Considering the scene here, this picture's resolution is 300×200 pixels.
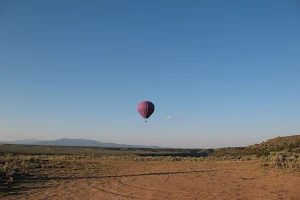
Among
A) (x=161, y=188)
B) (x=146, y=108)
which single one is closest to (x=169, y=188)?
(x=161, y=188)

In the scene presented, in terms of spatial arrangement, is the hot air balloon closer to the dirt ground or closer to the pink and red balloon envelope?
the pink and red balloon envelope

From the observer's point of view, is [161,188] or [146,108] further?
[146,108]

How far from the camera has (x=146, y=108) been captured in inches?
1257

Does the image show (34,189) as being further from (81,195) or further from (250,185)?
(250,185)

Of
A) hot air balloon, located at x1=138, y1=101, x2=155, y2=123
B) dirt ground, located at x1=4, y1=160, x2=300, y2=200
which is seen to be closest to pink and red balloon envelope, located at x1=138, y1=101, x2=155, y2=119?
hot air balloon, located at x1=138, y1=101, x2=155, y2=123

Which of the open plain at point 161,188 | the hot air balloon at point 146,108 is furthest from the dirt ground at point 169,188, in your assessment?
the hot air balloon at point 146,108

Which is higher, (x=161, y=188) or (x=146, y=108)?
(x=146, y=108)

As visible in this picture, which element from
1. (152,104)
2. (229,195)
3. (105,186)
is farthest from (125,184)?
(152,104)

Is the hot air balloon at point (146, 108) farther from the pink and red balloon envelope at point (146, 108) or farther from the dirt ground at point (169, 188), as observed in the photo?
the dirt ground at point (169, 188)

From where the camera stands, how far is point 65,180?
57.9 ft

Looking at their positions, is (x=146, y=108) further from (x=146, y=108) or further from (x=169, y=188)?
(x=169, y=188)

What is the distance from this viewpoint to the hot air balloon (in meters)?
32.0

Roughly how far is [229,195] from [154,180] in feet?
19.5

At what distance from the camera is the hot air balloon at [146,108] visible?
32.0 metres
